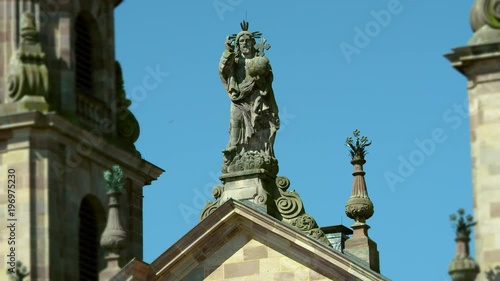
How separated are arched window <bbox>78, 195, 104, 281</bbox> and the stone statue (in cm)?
386

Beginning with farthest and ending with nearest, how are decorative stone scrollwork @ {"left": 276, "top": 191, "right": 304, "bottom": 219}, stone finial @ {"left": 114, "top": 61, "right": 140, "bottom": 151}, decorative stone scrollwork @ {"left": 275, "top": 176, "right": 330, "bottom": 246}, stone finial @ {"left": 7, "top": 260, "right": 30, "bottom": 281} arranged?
decorative stone scrollwork @ {"left": 276, "top": 191, "right": 304, "bottom": 219}
decorative stone scrollwork @ {"left": 275, "top": 176, "right": 330, "bottom": 246}
stone finial @ {"left": 114, "top": 61, "right": 140, "bottom": 151}
stone finial @ {"left": 7, "top": 260, "right": 30, "bottom": 281}

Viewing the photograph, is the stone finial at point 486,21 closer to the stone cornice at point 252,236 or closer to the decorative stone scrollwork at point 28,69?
the stone cornice at point 252,236

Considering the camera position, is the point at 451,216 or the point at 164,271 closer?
the point at 451,216

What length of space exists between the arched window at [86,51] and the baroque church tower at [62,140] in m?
0.02

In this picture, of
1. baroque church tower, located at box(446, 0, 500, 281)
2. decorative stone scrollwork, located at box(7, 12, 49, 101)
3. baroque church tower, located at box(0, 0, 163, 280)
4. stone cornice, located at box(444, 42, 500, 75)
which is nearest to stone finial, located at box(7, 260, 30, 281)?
baroque church tower, located at box(0, 0, 163, 280)

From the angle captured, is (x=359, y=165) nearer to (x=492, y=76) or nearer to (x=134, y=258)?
(x=134, y=258)

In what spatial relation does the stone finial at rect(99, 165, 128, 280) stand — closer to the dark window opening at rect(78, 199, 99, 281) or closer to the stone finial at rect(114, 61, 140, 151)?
the dark window opening at rect(78, 199, 99, 281)

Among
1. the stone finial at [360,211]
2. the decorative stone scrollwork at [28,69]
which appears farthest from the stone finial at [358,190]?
the decorative stone scrollwork at [28,69]

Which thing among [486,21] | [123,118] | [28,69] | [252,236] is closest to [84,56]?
[123,118]

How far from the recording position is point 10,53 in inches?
2068

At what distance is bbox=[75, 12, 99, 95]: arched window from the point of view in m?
54.1

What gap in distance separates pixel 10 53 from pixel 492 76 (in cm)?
1048

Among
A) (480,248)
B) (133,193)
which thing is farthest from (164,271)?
(480,248)

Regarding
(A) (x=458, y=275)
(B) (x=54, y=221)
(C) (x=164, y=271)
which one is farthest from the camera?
(C) (x=164, y=271)
